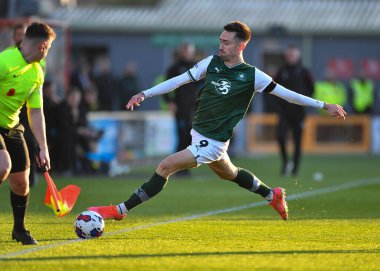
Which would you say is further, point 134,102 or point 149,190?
point 149,190

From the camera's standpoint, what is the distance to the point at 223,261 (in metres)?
8.41

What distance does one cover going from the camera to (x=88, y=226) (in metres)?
9.84

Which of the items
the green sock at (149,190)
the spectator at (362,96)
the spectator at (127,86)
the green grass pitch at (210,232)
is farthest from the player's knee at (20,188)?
the spectator at (362,96)

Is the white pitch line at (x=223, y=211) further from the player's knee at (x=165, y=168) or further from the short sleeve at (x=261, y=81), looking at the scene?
the short sleeve at (x=261, y=81)

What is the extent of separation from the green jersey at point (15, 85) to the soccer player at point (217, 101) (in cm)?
126

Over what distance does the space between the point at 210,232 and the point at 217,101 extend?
1.28 metres

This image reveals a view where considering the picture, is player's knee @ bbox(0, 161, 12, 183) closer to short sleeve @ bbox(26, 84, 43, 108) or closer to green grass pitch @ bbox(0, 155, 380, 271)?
green grass pitch @ bbox(0, 155, 380, 271)

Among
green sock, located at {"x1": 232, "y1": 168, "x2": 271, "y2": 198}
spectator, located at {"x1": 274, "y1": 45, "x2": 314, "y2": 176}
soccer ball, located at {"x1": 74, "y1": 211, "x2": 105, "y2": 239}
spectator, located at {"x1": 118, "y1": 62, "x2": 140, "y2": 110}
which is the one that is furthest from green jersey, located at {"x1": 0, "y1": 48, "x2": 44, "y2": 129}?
spectator, located at {"x1": 118, "y1": 62, "x2": 140, "y2": 110}

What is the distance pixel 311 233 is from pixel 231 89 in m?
1.61

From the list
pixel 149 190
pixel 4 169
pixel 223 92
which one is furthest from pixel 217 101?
pixel 4 169

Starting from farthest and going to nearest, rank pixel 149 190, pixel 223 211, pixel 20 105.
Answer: pixel 223 211 < pixel 149 190 < pixel 20 105

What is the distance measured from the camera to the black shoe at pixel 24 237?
947cm

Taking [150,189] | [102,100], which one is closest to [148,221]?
[150,189]

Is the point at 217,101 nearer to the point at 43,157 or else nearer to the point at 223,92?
the point at 223,92
